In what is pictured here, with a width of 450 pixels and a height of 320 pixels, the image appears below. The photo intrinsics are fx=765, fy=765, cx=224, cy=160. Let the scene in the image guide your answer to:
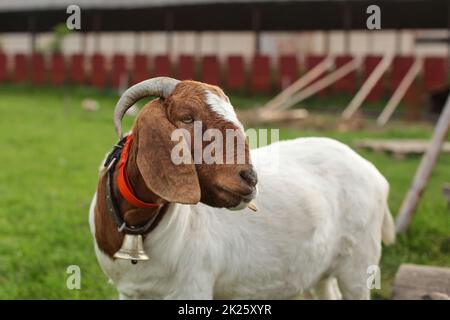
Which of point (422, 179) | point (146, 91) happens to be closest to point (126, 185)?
point (146, 91)

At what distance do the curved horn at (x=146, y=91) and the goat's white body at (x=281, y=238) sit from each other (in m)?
0.64

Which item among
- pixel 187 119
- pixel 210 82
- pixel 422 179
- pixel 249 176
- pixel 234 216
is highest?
pixel 187 119

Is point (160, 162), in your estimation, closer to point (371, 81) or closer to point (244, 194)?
point (244, 194)

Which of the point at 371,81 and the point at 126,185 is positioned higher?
the point at 126,185

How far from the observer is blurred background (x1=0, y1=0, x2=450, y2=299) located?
22.2 ft

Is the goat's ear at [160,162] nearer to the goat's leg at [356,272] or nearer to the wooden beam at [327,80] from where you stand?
the goat's leg at [356,272]

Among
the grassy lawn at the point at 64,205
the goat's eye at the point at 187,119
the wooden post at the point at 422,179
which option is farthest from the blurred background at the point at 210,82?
the goat's eye at the point at 187,119

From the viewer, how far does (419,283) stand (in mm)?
5090

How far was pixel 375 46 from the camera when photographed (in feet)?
82.9

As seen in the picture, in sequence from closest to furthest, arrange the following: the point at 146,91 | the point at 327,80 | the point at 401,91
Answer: the point at 146,91 < the point at 401,91 < the point at 327,80

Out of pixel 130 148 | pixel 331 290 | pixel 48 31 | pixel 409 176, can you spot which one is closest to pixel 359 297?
pixel 331 290

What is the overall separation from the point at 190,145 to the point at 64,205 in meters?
5.08

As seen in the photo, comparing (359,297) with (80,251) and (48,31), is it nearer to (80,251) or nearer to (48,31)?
(80,251)

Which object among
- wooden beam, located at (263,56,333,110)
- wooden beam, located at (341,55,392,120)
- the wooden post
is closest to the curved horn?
the wooden post
